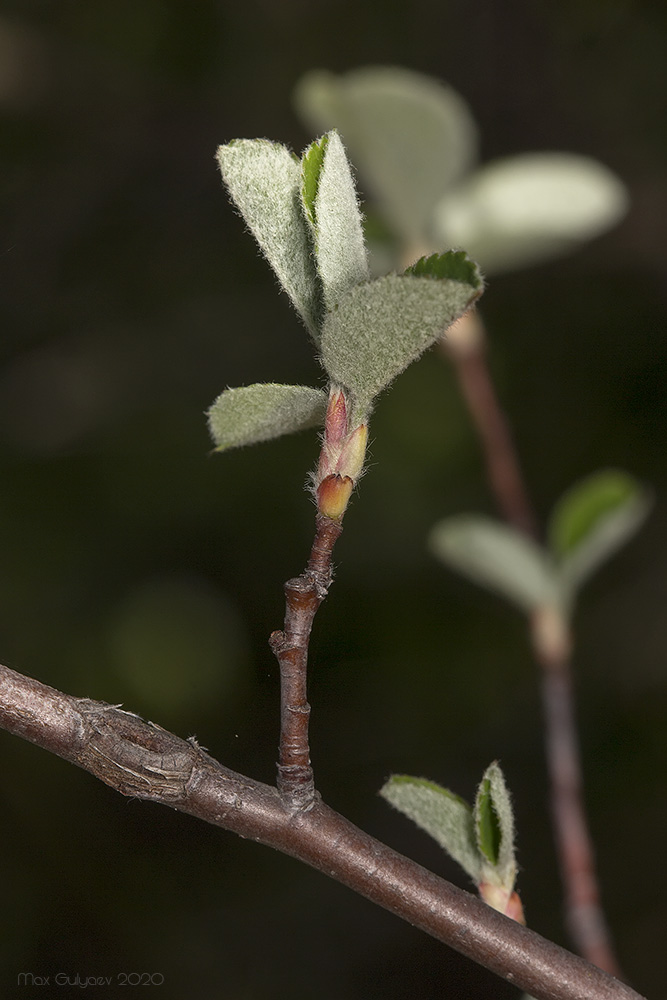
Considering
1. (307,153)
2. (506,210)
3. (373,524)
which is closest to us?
(307,153)

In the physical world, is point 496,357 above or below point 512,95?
below

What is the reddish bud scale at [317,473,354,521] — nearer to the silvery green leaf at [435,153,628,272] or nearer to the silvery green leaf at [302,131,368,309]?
the silvery green leaf at [302,131,368,309]

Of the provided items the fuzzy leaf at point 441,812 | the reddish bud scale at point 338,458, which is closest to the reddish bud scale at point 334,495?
the reddish bud scale at point 338,458

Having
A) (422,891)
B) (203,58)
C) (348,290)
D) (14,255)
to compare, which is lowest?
(422,891)

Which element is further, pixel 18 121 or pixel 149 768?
pixel 18 121

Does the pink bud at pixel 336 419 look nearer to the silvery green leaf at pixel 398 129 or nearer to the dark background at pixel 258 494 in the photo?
the silvery green leaf at pixel 398 129

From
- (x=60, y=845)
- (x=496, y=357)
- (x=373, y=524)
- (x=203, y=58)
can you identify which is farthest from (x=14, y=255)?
(x=60, y=845)

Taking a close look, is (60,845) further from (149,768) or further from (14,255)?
(149,768)
